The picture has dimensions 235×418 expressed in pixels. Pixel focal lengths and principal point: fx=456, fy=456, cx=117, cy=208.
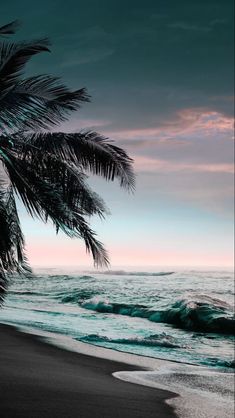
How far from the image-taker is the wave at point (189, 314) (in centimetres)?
1673

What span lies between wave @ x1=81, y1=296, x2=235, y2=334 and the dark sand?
26.7 ft

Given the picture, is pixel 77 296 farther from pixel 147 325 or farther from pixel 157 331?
pixel 157 331

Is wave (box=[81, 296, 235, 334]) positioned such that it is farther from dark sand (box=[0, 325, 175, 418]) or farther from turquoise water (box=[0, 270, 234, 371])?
dark sand (box=[0, 325, 175, 418])

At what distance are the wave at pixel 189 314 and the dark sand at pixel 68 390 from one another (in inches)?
320

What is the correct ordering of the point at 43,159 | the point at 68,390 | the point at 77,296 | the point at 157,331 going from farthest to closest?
the point at 77,296
the point at 157,331
the point at 43,159
the point at 68,390

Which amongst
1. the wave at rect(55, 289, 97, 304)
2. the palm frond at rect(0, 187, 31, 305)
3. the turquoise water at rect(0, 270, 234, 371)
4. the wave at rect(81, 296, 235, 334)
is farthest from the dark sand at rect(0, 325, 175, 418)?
the wave at rect(55, 289, 97, 304)

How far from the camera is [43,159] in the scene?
7918 millimetres

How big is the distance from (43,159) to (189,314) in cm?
1203

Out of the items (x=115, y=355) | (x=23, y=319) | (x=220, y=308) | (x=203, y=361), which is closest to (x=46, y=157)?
(x=115, y=355)

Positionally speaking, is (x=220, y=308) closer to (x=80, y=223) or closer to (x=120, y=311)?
(x=120, y=311)

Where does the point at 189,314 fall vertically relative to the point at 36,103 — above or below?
below

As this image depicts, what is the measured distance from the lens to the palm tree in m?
7.16

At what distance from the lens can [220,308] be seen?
779 inches

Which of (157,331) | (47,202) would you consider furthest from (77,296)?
(47,202)
